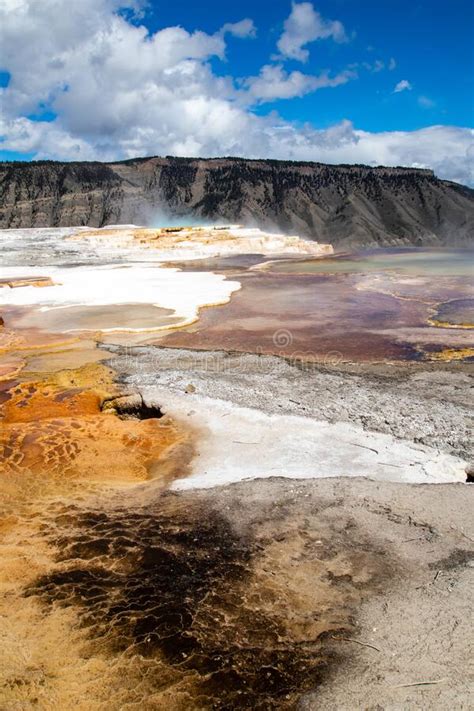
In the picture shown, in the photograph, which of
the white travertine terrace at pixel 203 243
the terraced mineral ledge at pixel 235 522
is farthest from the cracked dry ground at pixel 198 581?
the white travertine terrace at pixel 203 243

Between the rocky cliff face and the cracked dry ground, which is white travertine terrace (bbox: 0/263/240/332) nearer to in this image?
the cracked dry ground

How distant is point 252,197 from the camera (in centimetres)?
7862

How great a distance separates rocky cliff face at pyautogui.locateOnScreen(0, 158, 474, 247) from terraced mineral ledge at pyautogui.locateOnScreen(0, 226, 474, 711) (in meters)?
57.9

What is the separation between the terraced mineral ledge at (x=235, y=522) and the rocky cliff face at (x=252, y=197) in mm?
57907

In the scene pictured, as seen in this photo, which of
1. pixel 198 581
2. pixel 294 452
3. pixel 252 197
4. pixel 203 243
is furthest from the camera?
pixel 252 197

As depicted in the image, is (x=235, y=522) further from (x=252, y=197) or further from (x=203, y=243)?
(x=252, y=197)

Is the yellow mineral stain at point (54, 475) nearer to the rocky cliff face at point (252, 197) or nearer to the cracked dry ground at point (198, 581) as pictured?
the cracked dry ground at point (198, 581)

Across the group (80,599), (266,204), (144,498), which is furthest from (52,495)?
(266,204)

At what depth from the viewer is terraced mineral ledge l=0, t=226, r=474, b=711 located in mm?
3064

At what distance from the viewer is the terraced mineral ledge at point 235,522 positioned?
306 centimetres

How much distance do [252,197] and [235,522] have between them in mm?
78292

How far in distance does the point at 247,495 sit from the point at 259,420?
1.89 m

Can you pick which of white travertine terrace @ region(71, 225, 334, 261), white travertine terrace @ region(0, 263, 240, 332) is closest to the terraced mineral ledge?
white travertine terrace @ region(0, 263, 240, 332)

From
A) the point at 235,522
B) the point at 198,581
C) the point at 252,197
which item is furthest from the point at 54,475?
the point at 252,197
